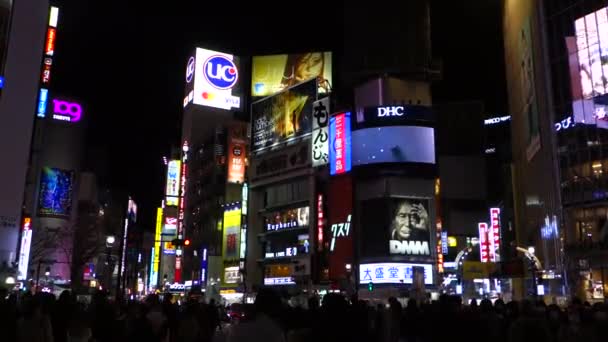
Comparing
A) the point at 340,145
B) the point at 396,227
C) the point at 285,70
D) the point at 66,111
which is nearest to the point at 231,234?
the point at 340,145

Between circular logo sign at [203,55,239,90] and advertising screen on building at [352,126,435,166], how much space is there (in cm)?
4882

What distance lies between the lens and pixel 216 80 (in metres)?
97.3

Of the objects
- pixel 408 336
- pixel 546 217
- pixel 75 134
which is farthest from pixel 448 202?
pixel 408 336

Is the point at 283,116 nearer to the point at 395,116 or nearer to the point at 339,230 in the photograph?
the point at 395,116

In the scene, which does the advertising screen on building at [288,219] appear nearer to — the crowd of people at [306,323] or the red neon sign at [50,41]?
the red neon sign at [50,41]

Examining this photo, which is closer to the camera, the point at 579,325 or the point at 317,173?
the point at 579,325

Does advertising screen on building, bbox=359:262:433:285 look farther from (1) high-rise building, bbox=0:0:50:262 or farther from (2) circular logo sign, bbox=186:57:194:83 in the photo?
(2) circular logo sign, bbox=186:57:194:83

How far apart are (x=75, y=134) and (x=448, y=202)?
5749 centimetres

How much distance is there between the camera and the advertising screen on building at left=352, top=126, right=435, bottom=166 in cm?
5269

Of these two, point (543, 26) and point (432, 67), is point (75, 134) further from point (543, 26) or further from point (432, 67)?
point (543, 26)

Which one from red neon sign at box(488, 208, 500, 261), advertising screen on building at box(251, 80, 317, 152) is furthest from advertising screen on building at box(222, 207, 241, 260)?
red neon sign at box(488, 208, 500, 261)

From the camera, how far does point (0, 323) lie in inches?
325

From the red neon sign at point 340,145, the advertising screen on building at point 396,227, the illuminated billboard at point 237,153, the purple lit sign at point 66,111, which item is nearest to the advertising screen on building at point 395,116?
the red neon sign at point 340,145

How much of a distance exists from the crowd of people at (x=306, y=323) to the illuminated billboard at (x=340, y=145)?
134 ft
